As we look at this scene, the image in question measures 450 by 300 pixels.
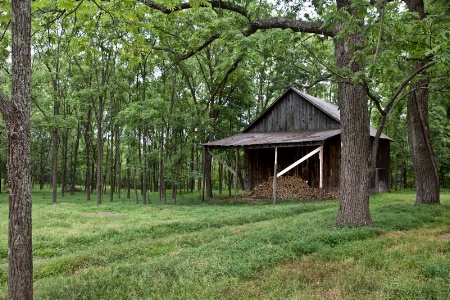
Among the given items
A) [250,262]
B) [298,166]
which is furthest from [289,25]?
[298,166]

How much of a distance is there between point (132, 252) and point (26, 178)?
418 cm

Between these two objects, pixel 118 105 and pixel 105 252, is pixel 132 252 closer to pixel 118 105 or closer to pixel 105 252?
pixel 105 252

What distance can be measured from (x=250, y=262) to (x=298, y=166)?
16.7 m

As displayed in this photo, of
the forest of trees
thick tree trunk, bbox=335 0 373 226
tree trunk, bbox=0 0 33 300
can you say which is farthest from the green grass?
the forest of trees

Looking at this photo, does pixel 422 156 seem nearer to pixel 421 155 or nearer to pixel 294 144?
pixel 421 155

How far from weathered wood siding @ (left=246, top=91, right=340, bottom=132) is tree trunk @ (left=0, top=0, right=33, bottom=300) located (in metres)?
19.8

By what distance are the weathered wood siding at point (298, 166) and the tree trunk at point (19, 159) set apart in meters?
18.6

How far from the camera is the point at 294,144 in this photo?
61.8 feet

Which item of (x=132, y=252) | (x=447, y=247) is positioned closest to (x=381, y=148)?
(x=447, y=247)

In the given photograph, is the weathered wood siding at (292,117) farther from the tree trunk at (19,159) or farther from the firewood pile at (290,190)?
the tree trunk at (19,159)

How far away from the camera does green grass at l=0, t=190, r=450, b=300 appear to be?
474 cm

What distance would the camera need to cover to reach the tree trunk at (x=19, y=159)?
12.6ft

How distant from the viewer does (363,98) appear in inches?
363

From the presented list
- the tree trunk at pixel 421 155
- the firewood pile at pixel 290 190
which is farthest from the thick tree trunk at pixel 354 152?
the firewood pile at pixel 290 190
